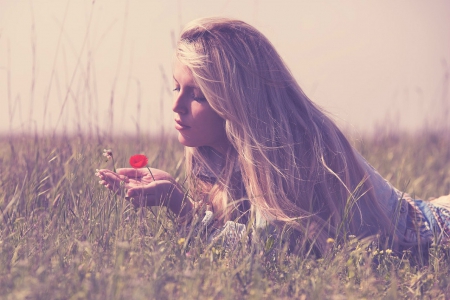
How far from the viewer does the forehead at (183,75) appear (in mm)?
2691

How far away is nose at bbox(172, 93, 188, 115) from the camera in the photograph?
2650 millimetres

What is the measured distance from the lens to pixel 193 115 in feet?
8.73

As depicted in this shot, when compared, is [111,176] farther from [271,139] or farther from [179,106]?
[271,139]

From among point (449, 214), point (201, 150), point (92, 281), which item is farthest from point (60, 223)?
point (449, 214)

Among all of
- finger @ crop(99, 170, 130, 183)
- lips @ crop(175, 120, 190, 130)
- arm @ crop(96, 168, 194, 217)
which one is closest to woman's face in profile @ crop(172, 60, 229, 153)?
lips @ crop(175, 120, 190, 130)

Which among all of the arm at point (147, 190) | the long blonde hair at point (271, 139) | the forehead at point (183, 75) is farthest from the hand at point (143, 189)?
the forehead at point (183, 75)

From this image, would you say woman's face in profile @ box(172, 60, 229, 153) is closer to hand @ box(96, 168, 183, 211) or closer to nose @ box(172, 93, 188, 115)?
nose @ box(172, 93, 188, 115)

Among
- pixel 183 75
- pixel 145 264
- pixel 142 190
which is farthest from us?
pixel 183 75

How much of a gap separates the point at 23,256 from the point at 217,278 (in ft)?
2.40

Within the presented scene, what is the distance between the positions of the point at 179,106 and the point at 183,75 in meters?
0.15

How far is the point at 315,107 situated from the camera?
9.36 ft

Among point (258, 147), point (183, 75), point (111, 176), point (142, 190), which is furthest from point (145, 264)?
point (183, 75)

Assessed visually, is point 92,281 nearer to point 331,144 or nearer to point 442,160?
point 331,144

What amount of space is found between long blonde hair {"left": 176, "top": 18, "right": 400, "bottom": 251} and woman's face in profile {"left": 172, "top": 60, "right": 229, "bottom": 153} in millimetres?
51
